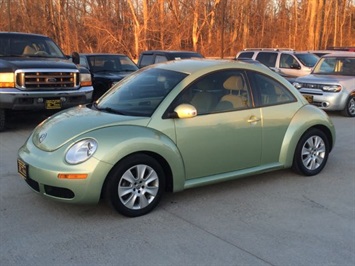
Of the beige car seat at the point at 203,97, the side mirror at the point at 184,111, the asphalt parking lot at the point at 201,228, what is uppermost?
the beige car seat at the point at 203,97

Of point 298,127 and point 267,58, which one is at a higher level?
point 267,58

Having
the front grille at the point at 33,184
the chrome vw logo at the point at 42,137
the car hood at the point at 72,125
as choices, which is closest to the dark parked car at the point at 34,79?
the car hood at the point at 72,125

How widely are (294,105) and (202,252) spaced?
8.98 feet

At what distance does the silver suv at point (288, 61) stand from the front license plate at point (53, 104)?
10252mm

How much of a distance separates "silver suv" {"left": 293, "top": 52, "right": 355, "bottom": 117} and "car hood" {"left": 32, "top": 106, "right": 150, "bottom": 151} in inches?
304

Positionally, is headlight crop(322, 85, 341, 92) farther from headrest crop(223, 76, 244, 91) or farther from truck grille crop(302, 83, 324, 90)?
headrest crop(223, 76, 244, 91)

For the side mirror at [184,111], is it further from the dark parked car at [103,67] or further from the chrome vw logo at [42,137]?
the dark parked car at [103,67]

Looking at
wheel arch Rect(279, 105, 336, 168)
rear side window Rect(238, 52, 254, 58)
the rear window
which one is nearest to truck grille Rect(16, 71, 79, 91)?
wheel arch Rect(279, 105, 336, 168)

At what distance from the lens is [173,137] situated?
445 centimetres

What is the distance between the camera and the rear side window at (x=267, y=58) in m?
17.0

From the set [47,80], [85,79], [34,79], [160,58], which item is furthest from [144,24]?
[34,79]

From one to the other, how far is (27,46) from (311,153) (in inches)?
271

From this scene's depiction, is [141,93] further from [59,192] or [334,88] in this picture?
[334,88]

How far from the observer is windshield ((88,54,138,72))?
1284 cm
